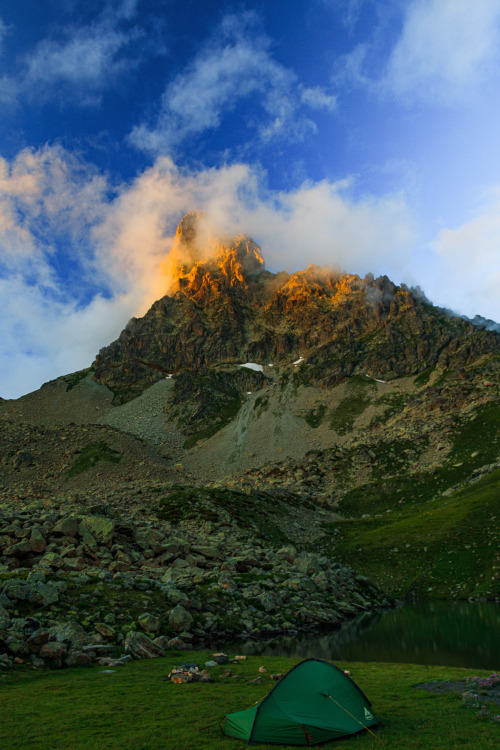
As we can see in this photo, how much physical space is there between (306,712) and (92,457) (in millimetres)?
127572

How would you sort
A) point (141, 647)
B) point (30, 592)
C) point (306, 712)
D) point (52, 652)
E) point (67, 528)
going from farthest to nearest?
point (67, 528), point (30, 592), point (141, 647), point (52, 652), point (306, 712)

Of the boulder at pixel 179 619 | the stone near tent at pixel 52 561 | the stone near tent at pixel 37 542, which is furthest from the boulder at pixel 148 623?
the stone near tent at pixel 37 542

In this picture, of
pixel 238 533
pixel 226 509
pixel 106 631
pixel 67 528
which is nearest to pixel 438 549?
pixel 238 533

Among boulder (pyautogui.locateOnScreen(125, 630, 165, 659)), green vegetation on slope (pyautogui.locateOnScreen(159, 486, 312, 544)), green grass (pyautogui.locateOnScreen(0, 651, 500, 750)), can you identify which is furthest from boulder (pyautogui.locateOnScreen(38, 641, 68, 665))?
green vegetation on slope (pyautogui.locateOnScreen(159, 486, 312, 544))

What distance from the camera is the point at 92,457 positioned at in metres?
132

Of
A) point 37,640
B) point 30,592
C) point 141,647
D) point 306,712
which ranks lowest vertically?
point 141,647

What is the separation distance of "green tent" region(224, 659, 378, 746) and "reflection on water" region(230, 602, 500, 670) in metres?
16.0

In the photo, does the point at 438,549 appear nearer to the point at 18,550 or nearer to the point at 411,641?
the point at 411,641

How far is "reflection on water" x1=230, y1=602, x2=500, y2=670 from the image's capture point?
30312 mm

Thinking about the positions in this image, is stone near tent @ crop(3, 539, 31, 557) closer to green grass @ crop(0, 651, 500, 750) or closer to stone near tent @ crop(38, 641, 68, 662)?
stone near tent @ crop(38, 641, 68, 662)

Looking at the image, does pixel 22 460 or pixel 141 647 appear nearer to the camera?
pixel 141 647

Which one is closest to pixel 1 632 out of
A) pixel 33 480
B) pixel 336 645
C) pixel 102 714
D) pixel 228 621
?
pixel 102 714

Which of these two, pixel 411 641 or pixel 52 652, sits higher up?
pixel 52 652

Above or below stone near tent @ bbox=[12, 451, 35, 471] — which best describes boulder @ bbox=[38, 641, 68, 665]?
below
